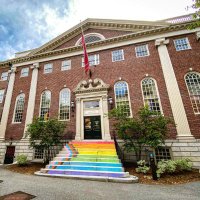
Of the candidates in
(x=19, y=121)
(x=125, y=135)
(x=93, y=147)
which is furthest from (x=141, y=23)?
(x=19, y=121)

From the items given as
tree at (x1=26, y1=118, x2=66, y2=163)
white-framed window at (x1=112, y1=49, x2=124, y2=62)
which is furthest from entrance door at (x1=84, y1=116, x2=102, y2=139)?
white-framed window at (x1=112, y1=49, x2=124, y2=62)

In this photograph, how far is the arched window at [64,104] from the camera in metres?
13.0

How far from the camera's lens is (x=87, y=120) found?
493 inches

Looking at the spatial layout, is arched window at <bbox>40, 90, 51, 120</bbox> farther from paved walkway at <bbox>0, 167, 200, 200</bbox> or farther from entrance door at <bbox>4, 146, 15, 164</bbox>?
paved walkway at <bbox>0, 167, 200, 200</bbox>

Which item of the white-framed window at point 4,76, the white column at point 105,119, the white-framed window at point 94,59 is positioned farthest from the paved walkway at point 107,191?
the white-framed window at point 4,76

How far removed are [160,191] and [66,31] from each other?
17192 millimetres

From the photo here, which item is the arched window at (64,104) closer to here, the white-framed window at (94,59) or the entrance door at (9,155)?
the white-framed window at (94,59)

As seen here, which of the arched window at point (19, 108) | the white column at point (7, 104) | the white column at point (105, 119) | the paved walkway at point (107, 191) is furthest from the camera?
the arched window at point (19, 108)

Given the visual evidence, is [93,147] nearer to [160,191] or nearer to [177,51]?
[160,191]

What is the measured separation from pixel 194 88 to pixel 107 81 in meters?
7.45

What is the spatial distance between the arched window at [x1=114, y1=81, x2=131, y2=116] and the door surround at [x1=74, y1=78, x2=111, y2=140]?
0.99 meters

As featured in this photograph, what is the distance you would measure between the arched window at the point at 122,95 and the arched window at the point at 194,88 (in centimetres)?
504

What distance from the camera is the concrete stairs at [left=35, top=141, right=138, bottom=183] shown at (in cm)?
649

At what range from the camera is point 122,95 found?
12.1 meters
